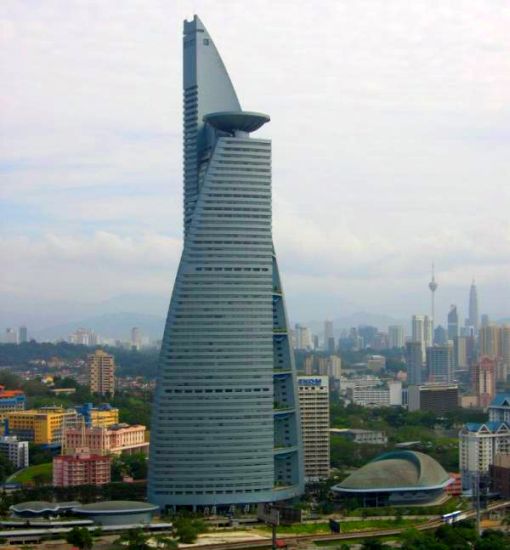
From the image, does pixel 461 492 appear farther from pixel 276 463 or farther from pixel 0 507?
pixel 0 507

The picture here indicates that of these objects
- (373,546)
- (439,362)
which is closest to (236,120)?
(373,546)

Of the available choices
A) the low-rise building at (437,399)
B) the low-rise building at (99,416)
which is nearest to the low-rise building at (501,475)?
the low-rise building at (99,416)

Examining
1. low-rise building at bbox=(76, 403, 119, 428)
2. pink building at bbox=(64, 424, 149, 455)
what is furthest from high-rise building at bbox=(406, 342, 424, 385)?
pink building at bbox=(64, 424, 149, 455)

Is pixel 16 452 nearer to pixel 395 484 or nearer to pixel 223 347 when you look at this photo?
pixel 223 347

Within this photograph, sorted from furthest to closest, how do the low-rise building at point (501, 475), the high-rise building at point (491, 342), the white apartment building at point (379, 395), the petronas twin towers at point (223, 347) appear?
the high-rise building at point (491, 342), the white apartment building at point (379, 395), the low-rise building at point (501, 475), the petronas twin towers at point (223, 347)

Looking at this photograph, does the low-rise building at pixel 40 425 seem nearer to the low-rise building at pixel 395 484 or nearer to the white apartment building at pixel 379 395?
the low-rise building at pixel 395 484

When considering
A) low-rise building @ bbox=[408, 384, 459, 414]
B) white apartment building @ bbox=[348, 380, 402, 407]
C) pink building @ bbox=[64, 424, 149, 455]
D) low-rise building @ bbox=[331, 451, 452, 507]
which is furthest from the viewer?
white apartment building @ bbox=[348, 380, 402, 407]

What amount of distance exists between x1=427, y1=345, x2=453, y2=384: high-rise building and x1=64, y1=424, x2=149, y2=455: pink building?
247 feet

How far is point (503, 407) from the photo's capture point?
71.5 metres

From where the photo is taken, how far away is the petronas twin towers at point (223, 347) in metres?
54.3

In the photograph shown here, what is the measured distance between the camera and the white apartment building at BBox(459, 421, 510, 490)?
6469 centimetres

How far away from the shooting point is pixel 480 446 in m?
64.9

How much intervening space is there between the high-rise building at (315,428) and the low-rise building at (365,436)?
614 inches

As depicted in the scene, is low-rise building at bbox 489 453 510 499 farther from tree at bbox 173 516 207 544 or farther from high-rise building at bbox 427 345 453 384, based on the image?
high-rise building at bbox 427 345 453 384
